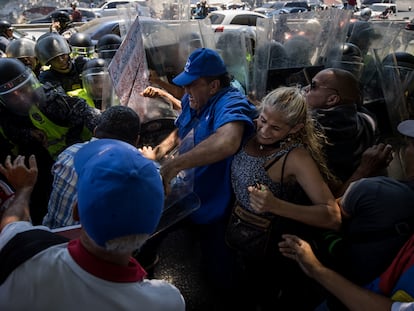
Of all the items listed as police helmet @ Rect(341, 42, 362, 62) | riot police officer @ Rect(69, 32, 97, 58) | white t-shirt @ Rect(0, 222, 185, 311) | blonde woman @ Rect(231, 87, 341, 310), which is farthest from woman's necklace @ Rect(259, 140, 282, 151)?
riot police officer @ Rect(69, 32, 97, 58)

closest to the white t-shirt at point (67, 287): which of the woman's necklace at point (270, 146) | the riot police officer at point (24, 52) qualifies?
the woman's necklace at point (270, 146)

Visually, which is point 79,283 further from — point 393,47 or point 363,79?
point 393,47

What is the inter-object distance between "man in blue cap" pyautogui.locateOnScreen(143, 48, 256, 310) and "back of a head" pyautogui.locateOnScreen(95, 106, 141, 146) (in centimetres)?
28

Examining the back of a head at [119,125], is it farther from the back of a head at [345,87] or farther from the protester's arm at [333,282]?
the back of a head at [345,87]

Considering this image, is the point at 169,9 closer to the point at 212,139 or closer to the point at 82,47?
the point at 212,139

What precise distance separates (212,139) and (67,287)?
1199 millimetres

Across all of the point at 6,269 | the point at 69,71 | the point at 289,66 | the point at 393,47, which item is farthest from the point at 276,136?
the point at 69,71

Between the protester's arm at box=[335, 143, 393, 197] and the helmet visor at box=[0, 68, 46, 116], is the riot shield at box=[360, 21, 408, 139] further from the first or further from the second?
the helmet visor at box=[0, 68, 46, 116]

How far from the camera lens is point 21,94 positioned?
109 inches

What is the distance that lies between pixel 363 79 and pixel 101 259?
3.39 m

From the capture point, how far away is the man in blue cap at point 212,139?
2047 mm

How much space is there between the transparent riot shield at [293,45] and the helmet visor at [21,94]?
1.88 metres

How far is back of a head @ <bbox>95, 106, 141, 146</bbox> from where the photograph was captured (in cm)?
203

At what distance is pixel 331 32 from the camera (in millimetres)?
3482
